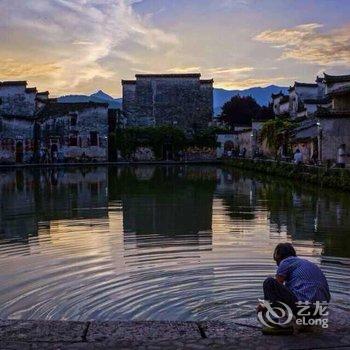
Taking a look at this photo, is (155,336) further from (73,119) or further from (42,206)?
(73,119)

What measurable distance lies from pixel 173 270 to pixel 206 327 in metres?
3.72

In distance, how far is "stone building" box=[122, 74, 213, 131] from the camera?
64.4 m

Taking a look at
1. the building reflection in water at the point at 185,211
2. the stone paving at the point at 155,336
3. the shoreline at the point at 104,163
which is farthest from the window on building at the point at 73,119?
the stone paving at the point at 155,336

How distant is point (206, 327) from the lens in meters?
5.68

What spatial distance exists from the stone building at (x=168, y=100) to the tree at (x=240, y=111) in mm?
11558

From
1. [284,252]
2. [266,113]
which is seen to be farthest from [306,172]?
[266,113]

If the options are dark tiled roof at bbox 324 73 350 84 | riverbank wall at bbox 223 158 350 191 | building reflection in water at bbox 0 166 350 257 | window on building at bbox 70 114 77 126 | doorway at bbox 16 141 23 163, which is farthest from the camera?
window on building at bbox 70 114 77 126

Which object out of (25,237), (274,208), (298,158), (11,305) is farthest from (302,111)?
(11,305)

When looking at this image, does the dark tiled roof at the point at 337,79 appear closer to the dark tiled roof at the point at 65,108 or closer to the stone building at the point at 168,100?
the stone building at the point at 168,100

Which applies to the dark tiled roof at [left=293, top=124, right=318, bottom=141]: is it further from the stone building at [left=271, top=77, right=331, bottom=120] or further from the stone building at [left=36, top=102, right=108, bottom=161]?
the stone building at [left=36, top=102, right=108, bottom=161]

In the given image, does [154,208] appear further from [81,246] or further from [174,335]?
[174,335]

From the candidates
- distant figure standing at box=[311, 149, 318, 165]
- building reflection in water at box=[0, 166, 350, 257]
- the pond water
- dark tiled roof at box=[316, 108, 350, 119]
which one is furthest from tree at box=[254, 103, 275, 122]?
the pond water

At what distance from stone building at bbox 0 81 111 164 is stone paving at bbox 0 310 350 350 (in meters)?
53.6

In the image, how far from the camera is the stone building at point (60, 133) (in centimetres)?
5791
